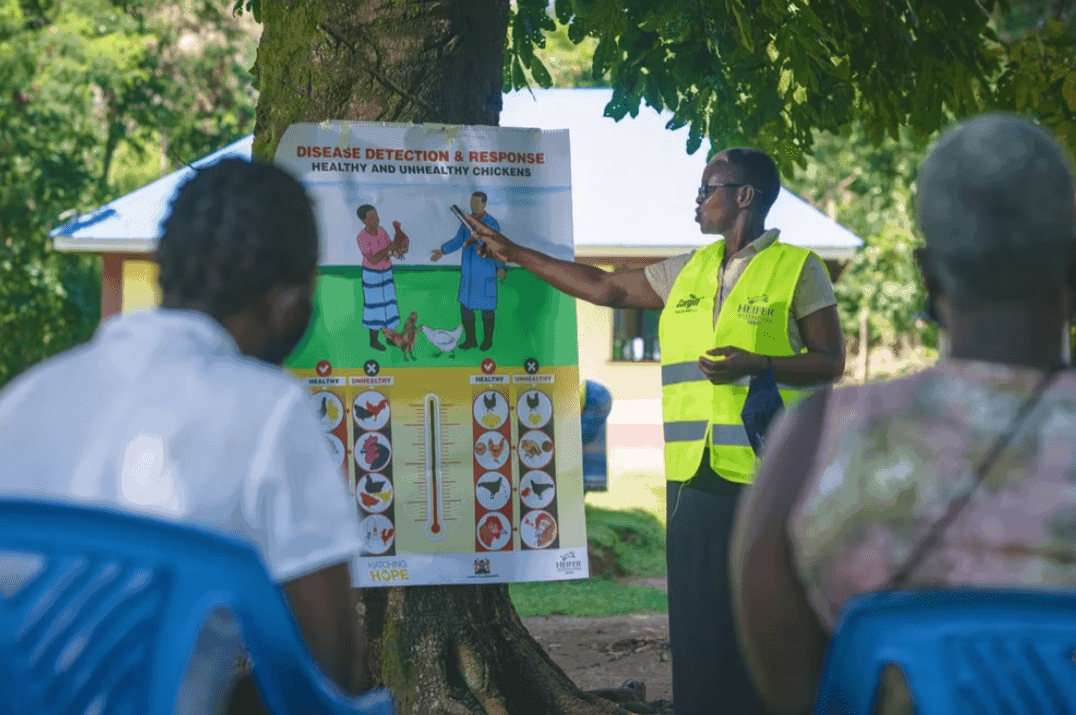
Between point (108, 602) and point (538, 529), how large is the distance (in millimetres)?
2865

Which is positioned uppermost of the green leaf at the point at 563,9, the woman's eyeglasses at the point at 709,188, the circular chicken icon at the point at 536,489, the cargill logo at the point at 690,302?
the green leaf at the point at 563,9

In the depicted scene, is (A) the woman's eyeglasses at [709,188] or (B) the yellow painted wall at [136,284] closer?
(A) the woman's eyeglasses at [709,188]

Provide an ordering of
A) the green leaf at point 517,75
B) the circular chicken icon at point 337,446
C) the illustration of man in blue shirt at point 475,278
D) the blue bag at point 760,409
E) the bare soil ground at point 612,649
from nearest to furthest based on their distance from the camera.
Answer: the blue bag at point 760,409 → the circular chicken icon at point 337,446 → the illustration of man in blue shirt at point 475,278 → the bare soil ground at point 612,649 → the green leaf at point 517,75

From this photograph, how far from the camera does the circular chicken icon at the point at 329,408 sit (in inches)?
173

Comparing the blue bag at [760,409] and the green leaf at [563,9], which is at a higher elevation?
the green leaf at [563,9]

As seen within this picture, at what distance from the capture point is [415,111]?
180 inches

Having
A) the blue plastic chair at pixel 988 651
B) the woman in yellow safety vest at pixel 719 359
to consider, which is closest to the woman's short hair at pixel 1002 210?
the blue plastic chair at pixel 988 651

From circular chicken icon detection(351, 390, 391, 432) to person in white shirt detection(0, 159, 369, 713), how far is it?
8.02ft

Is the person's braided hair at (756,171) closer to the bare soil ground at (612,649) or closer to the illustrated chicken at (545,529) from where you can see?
the illustrated chicken at (545,529)

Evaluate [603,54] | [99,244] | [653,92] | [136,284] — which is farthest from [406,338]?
[136,284]

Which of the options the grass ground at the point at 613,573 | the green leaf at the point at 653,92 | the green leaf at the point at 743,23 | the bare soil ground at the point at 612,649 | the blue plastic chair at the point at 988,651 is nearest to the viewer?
the blue plastic chair at the point at 988,651

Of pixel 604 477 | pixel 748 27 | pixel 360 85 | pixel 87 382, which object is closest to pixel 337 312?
pixel 360 85

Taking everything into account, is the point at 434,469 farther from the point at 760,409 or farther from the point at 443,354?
the point at 760,409

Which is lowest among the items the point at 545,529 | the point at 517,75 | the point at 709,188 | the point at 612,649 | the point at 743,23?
the point at 612,649
